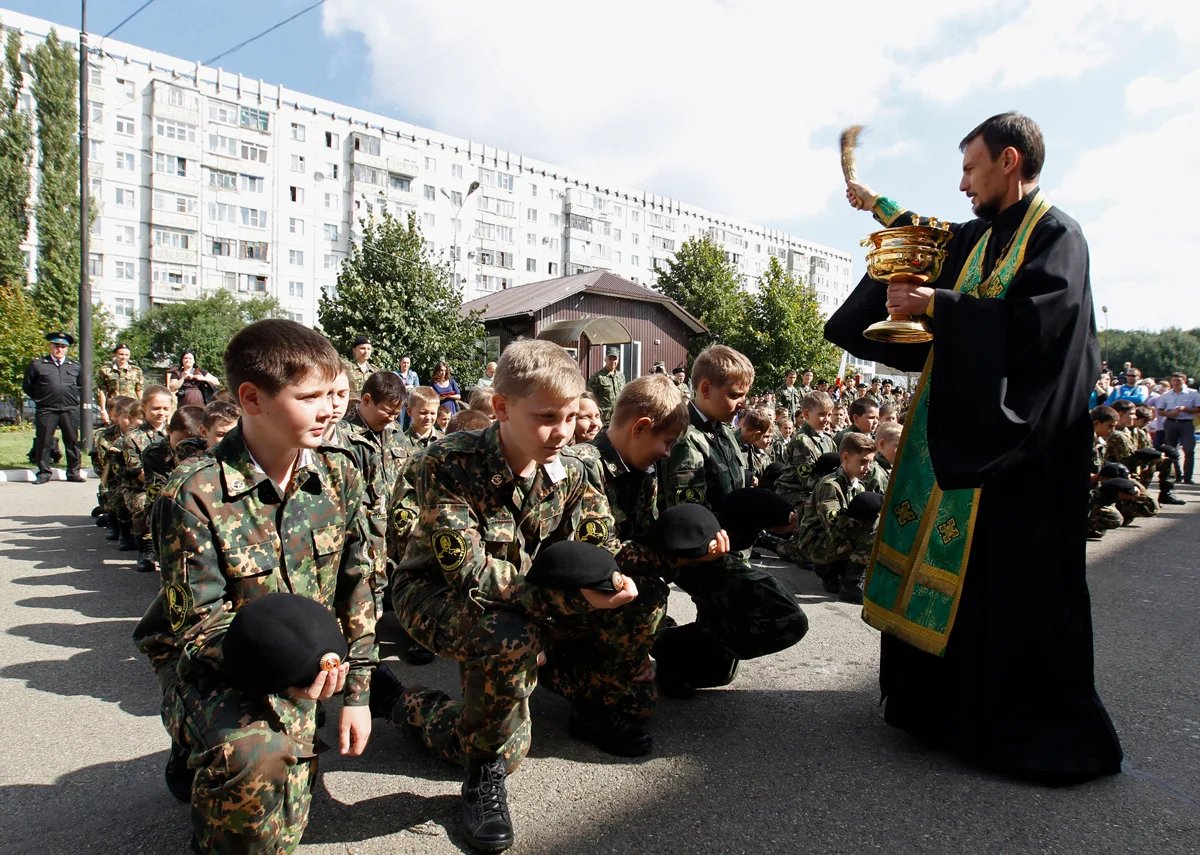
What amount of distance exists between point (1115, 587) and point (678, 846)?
201 inches

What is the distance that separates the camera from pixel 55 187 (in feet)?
131

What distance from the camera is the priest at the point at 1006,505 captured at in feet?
8.99

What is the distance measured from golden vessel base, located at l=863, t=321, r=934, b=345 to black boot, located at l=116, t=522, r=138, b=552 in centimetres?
658

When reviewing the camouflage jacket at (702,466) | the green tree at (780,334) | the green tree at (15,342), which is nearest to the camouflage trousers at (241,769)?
the camouflage jacket at (702,466)

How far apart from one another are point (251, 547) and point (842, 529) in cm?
412

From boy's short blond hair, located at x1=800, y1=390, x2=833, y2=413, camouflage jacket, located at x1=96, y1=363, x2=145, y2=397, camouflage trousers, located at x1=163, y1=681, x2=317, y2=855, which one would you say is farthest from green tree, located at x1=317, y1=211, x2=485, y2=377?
camouflage trousers, located at x1=163, y1=681, x2=317, y2=855

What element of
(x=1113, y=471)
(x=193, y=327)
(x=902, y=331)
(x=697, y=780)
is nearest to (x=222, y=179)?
(x=193, y=327)

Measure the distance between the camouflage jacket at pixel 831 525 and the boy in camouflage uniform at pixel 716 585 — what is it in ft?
5.17

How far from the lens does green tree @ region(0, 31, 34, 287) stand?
37438 millimetres

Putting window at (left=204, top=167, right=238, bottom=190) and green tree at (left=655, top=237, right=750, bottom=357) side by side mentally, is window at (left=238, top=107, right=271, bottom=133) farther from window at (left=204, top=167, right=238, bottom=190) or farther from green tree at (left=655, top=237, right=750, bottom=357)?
green tree at (left=655, top=237, right=750, bottom=357)

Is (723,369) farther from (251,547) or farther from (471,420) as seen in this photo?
(251,547)

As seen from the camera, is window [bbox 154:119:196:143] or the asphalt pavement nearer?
the asphalt pavement

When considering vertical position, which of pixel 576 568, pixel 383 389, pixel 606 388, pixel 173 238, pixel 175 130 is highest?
pixel 175 130

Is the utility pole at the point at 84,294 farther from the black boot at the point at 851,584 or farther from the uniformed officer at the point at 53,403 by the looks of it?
the black boot at the point at 851,584
